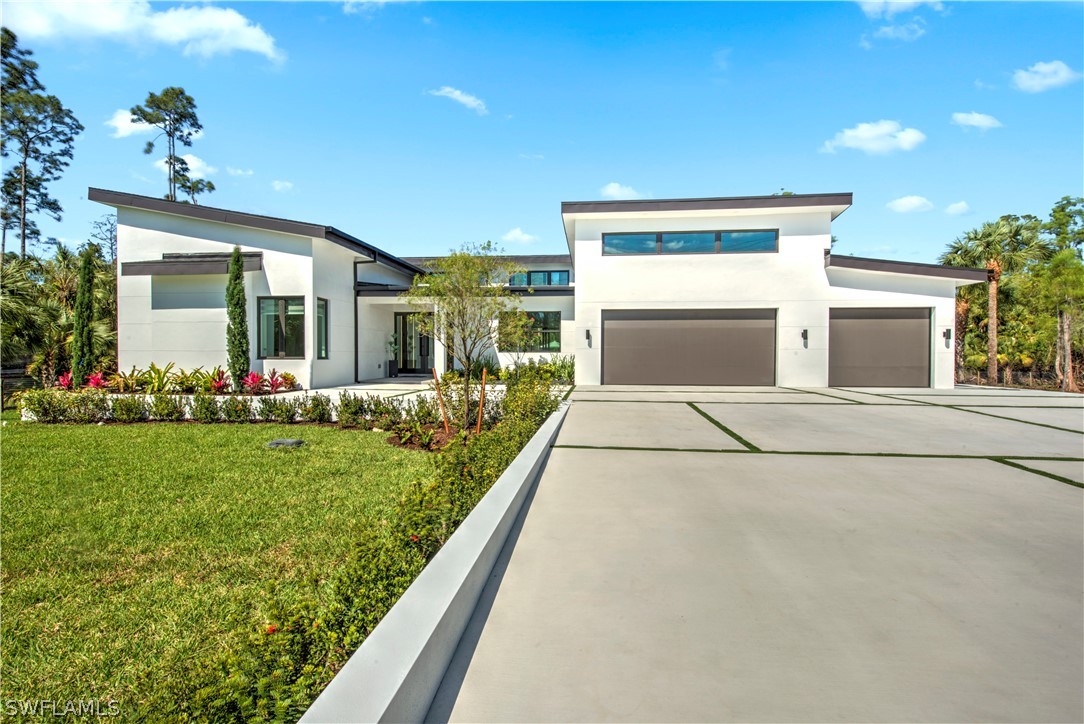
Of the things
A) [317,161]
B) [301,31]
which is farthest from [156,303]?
[301,31]

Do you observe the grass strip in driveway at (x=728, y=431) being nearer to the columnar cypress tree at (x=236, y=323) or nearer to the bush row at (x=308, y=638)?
the bush row at (x=308, y=638)

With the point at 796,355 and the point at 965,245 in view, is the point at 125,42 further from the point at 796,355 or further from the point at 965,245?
the point at 965,245

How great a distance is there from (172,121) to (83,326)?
78.5ft

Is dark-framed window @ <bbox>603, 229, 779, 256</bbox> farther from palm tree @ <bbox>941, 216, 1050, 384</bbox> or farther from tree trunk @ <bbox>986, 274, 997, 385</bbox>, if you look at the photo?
palm tree @ <bbox>941, 216, 1050, 384</bbox>

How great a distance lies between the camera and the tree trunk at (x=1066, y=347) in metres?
16.5

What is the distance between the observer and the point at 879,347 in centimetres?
1625

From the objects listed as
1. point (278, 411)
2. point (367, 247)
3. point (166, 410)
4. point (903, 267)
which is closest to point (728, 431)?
point (278, 411)

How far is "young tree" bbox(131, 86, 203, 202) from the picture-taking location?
3038 centimetres

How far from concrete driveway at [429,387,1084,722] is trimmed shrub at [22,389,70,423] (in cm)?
1014

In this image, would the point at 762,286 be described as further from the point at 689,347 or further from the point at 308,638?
the point at 308,638

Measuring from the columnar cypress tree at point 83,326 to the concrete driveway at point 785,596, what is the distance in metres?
15.7


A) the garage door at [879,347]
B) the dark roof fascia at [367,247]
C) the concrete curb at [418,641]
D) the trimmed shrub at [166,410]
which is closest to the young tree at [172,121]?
the dark roof fascia at [367,247]

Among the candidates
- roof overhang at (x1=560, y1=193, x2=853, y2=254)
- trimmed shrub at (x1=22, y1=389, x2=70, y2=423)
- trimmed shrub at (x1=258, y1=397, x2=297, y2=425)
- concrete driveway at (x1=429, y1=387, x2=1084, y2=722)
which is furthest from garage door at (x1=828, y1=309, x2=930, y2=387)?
trimmed shrub at (x1=22, y1=389, x2=70, y2=423)

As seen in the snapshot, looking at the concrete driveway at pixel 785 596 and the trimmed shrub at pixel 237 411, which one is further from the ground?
the trimmed shrub at pixel 237 411
